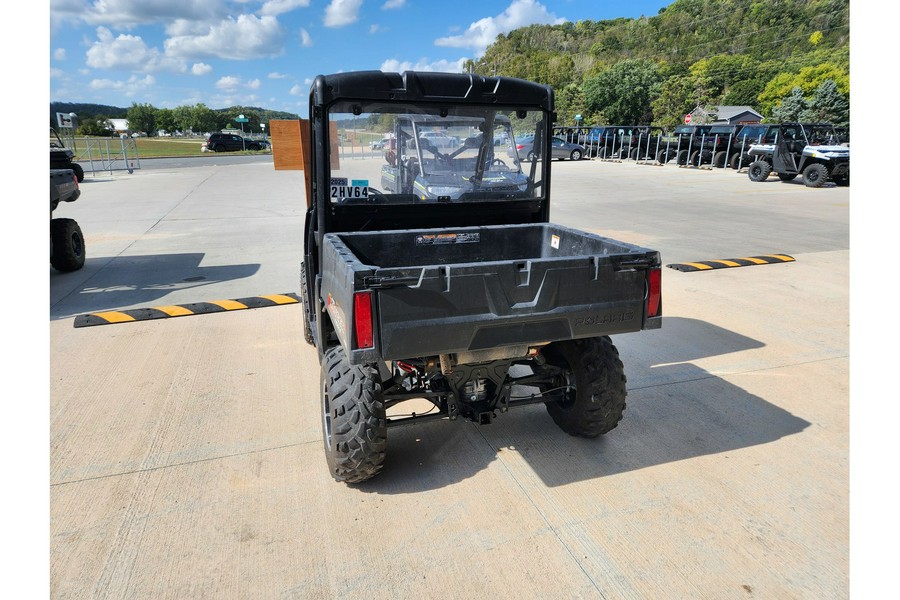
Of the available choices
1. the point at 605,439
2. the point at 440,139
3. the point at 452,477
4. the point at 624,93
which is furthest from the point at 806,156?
the point at 624,93

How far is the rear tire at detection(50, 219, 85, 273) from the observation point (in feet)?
24.6

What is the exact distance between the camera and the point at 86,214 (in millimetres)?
12898

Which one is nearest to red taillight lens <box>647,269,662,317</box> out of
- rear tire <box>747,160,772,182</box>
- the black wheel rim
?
the black wheel rim

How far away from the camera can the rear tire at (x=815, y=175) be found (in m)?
17.0

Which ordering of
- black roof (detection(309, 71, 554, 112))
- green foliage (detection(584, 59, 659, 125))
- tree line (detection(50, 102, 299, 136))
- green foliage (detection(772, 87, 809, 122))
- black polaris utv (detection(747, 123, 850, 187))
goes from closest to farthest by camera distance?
1. black roof (detection(309, 71, 554, 112))
2. black polaris utv (detection(747, 123, 850, 187))
3. green foliage (detection(772, 87, 809, 122))
4. green foliage (detection(584, 59, 659, 125))
5. tree line (detection(50, 102, 299, 136))

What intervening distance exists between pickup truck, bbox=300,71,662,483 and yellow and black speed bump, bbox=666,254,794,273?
4.15 meters

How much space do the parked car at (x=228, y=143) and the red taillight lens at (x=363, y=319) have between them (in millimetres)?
45128

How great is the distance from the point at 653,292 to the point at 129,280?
695 centimetres

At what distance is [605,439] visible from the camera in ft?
11.8

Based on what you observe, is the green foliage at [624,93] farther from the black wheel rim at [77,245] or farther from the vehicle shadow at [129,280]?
the black wheel rim at [77,245]

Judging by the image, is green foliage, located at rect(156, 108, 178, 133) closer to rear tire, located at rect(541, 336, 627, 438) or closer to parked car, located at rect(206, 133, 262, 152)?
parked car, located at rect(206, 133, 262, 152)

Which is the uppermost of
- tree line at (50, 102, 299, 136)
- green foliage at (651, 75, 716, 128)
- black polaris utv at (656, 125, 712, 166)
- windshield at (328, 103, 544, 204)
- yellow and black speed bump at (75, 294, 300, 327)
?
tree line at (50, 102, 299, 136)

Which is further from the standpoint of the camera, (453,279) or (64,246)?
(64,246)

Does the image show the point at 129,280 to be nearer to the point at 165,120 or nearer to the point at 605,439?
the point at 605,439
